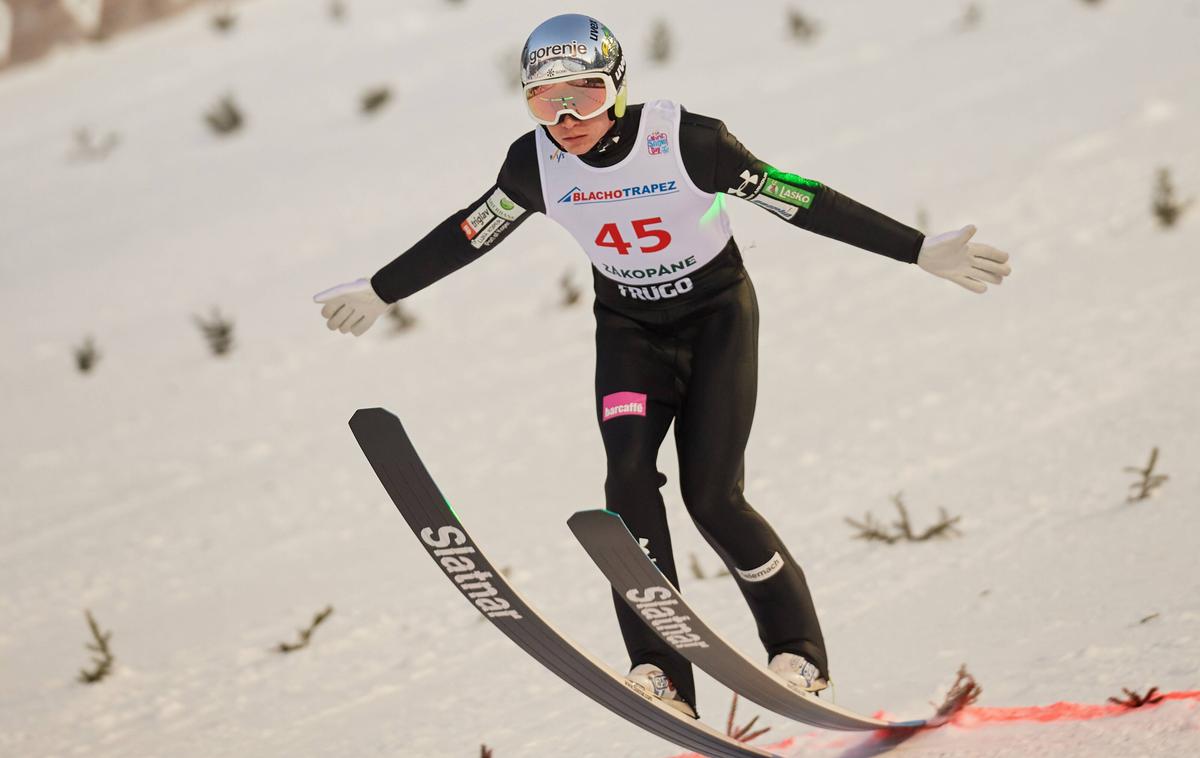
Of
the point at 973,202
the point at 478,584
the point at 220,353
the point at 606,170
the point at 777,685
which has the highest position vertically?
the point at 220,353

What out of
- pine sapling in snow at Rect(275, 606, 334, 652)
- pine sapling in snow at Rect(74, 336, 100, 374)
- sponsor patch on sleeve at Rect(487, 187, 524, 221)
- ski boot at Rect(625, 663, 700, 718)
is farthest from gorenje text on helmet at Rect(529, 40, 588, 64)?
pine sapling in snow at Rect(74, 336, 100, 374)

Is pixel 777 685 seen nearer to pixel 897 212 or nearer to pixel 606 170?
pixel 606 170

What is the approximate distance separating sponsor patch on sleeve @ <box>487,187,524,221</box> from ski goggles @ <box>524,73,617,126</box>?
35cm

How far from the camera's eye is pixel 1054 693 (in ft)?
13.0

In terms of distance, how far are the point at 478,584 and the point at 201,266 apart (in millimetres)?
8651

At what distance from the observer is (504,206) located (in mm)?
3736

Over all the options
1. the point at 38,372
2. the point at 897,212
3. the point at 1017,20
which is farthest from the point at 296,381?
the point at 1017,20

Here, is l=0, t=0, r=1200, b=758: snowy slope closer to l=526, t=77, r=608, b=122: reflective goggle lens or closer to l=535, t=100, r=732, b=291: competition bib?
l=535, t=100, r=732, b=291: competition bib

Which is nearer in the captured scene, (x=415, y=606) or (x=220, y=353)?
(x=415, y=606)

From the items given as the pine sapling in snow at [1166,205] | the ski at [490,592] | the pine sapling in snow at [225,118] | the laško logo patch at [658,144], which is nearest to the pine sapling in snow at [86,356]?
the pine sapling in snow at [225,118]

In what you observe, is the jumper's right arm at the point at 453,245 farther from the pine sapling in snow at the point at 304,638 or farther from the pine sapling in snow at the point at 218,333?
the pine sapling in snow at the point at 218,333

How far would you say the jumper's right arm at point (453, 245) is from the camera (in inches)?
144

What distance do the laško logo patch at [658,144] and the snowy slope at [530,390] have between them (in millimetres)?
1826

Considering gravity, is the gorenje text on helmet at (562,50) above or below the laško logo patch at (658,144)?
above
